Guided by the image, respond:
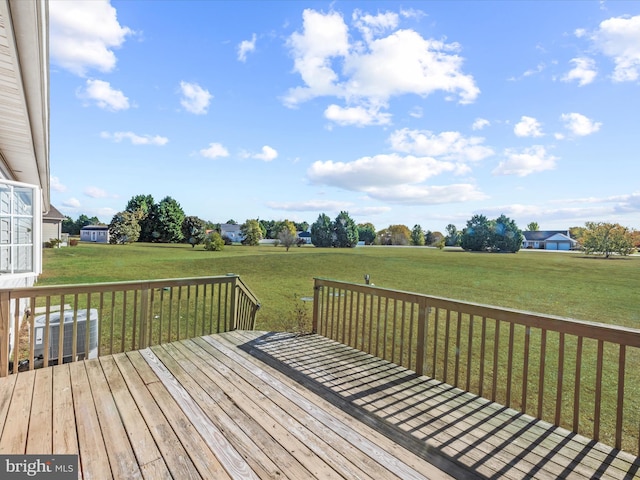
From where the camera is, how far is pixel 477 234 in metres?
45.6

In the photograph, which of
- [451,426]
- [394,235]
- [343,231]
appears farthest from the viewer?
[394,235]

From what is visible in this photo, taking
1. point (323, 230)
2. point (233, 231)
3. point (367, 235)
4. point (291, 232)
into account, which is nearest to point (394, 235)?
point (367, 235)

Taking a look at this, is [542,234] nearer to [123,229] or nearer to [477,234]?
[477,234]

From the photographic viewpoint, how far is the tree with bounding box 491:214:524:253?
1704 inches

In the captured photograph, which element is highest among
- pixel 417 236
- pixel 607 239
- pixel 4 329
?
pixel 417 236

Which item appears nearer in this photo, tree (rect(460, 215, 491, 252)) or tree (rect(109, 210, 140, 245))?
tree (rect(109, 210, 140, 245))

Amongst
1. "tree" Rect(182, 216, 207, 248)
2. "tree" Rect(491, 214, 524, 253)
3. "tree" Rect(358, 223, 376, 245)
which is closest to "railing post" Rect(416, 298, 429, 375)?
"tree" Rect(182, 216, 207, 248)

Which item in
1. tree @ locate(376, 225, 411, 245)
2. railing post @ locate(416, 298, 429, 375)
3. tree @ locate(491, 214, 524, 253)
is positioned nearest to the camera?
railing post @ locate(416, 298, 429, 375)

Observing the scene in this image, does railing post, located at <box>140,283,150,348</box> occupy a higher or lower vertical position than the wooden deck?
higher

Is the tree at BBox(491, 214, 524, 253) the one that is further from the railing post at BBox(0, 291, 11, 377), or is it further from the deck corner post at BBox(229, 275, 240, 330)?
the railing post at BBox(0, 291, 11, 377)

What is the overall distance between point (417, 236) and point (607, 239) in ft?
125

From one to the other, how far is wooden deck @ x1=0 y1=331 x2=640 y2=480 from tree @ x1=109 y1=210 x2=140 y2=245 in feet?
141

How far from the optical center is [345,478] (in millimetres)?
1735

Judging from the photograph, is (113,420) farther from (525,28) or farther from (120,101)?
(525,28)
